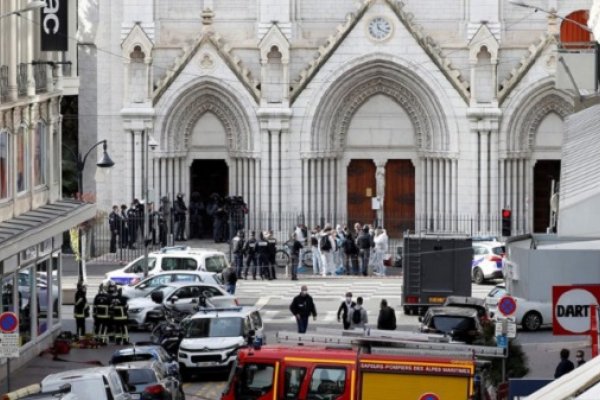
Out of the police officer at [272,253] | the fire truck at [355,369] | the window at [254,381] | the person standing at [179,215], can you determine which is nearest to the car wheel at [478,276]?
the police officer at [272,253]

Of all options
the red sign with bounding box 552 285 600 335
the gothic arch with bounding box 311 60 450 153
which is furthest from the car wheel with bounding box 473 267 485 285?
the red sign with bounding box 552 285 600 335

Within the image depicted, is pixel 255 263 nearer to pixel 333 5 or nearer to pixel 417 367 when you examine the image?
pixel 333 5

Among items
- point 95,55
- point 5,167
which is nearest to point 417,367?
point 5,167

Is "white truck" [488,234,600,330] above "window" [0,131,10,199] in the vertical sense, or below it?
below

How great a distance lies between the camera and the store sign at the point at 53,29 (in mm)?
37062

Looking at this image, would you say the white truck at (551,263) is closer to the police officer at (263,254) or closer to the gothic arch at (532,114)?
the police officer at (263,254)

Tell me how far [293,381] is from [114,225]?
101ft

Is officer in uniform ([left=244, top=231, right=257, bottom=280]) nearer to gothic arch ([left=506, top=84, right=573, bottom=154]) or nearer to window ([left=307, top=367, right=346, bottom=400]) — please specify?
gothic arch ([left=506, top=84, right=573, bottom=154])

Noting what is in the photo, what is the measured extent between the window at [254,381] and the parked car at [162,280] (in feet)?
60.0

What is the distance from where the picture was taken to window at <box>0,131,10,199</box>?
34719mm

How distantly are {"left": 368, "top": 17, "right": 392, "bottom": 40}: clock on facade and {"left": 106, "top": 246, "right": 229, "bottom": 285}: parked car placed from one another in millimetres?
10160

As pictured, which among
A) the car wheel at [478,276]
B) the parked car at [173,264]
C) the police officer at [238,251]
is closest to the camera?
the parked car at [173,264]

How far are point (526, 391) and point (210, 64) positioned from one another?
120ft

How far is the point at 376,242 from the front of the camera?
53375mm
